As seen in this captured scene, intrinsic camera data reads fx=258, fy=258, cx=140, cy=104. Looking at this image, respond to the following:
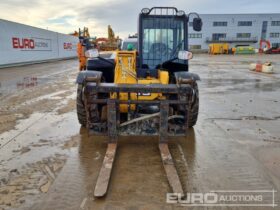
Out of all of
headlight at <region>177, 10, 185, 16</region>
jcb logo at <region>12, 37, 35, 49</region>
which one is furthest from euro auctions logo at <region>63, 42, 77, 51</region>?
headlight at <region>177, 10, 185, 16</region>

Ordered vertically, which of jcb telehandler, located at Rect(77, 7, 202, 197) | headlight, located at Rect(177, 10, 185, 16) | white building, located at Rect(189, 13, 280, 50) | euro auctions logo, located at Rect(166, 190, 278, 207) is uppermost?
white building, located at Rect(189, 13, 280, 50)

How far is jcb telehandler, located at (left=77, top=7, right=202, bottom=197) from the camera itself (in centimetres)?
461

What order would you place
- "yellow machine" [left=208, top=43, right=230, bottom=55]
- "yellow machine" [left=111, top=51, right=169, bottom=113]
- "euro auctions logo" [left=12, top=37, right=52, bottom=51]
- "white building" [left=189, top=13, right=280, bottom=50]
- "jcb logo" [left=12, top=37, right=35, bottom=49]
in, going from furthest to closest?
"white building" [left=189, top=13, right=280, bottom=50], "yellow machine" [left=208, top=43, right=230, bottom=55], "euro auctions logo" [left=12, top=37, right=52, bottom=51], "jcb logo" [left=12, top=37, right=35, bottom=49], "yellow machine" [left=111, top=51, right=169, bottom=113]

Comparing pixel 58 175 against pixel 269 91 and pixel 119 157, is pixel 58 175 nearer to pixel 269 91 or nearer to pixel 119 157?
pixel 119 157

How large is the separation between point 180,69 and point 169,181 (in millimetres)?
3328

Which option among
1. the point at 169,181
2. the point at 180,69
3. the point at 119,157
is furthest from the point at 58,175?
the point at 180,69

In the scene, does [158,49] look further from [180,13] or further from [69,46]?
[69,46]

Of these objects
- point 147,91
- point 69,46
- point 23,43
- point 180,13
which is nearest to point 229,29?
point 69,46

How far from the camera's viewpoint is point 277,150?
4.88 m

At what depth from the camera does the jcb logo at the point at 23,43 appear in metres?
22.6

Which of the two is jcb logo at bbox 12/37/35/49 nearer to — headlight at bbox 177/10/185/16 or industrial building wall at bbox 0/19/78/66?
industrial building wall at bbox 0/19/78/66

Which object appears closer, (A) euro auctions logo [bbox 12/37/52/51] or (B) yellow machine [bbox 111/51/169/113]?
(B) yellow machine [bbox 111/51/169/113]

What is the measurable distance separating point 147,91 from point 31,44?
951 inches

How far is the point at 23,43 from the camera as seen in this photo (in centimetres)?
2395
